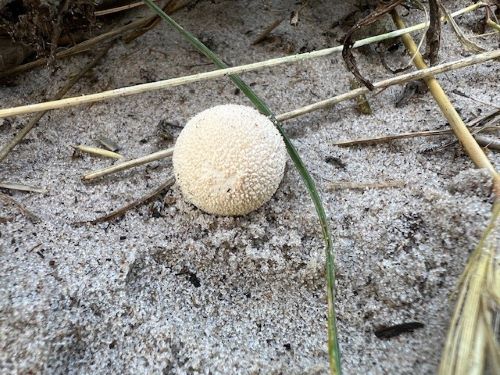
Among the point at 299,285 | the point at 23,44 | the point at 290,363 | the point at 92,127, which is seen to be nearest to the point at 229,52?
the point at 92,127

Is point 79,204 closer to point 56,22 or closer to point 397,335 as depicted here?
point 56,22

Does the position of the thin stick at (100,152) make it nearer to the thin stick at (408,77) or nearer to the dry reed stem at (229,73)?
the dry reed stem at (229,73)

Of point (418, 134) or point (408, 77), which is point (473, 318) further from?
point (408, 77)

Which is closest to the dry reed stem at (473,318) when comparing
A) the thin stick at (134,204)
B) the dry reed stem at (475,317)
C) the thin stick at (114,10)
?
the dry reed stem at (475,317)

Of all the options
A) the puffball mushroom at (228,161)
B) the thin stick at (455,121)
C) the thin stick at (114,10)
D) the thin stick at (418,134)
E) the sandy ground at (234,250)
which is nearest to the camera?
the sandy ground at (234,250)

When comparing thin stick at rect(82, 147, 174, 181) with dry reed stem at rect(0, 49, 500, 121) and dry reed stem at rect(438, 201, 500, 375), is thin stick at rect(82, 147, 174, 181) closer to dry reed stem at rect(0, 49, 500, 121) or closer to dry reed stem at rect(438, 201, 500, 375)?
dry reed stem at rect(0, 49, 500, 121)

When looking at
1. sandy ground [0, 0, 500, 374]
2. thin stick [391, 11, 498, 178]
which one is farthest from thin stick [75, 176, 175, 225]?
thin stick [391, 11, 498, 178]

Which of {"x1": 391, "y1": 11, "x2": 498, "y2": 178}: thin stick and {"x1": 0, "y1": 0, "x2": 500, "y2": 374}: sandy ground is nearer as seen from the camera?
{"x1": 0, "y1": 0, "x2": 500, "y2": 374}: sandy ground
